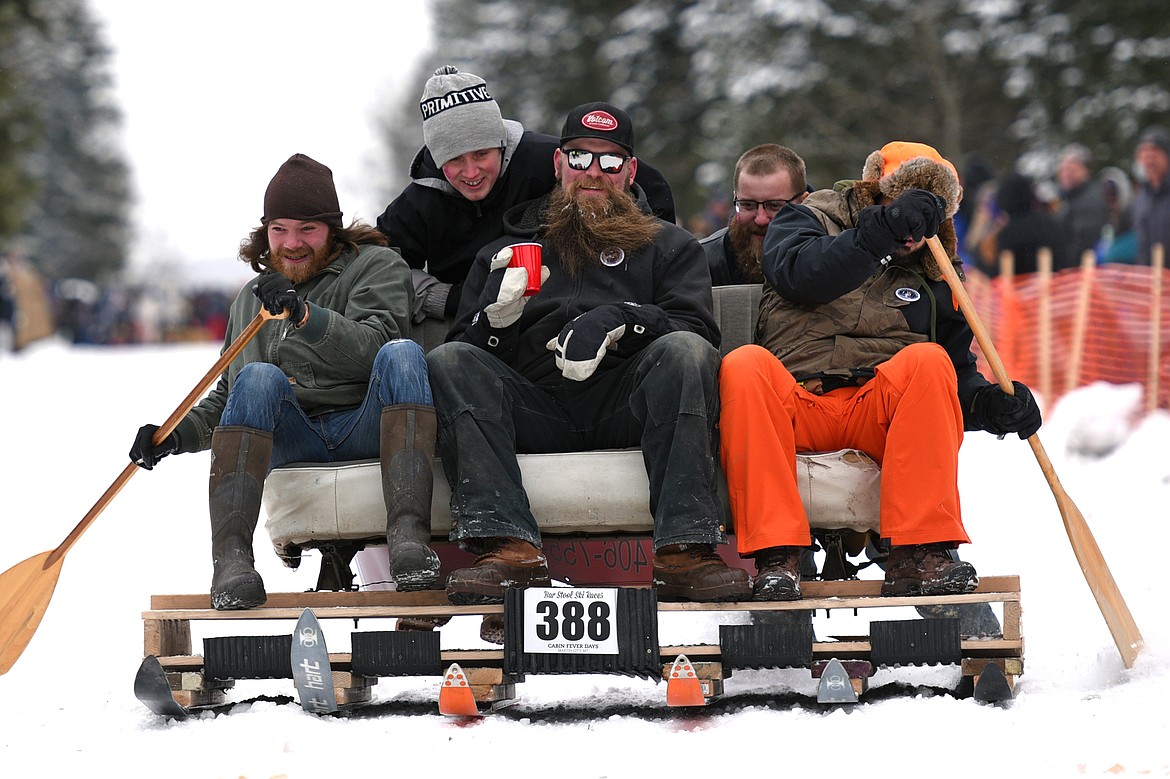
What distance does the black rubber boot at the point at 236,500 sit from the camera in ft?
13.0

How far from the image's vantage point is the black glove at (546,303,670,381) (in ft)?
13.1

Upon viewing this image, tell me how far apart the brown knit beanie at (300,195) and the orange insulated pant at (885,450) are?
1456 mm

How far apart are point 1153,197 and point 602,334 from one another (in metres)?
7.85

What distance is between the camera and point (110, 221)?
51.5 meters

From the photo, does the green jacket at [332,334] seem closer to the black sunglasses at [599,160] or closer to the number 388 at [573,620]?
the black sunglasses at [599,160]

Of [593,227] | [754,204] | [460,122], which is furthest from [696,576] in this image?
[460,122]

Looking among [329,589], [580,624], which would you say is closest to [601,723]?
[580,624]

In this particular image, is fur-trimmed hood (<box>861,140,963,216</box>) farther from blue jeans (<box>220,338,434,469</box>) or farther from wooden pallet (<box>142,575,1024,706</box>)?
blue jeans (<box>220,338,434,469</box>)

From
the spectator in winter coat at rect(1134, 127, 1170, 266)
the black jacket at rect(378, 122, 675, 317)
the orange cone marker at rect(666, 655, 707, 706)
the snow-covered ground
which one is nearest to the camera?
the snow-covered ground

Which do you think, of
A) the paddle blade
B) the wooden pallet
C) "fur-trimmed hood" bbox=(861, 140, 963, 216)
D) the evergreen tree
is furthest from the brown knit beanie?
the evergreen tree

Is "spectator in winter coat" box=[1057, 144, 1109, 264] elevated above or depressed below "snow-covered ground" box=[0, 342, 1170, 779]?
above

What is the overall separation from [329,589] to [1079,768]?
2393mm

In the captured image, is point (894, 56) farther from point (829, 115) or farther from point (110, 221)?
point (110, 221)

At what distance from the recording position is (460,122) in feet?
16.1
